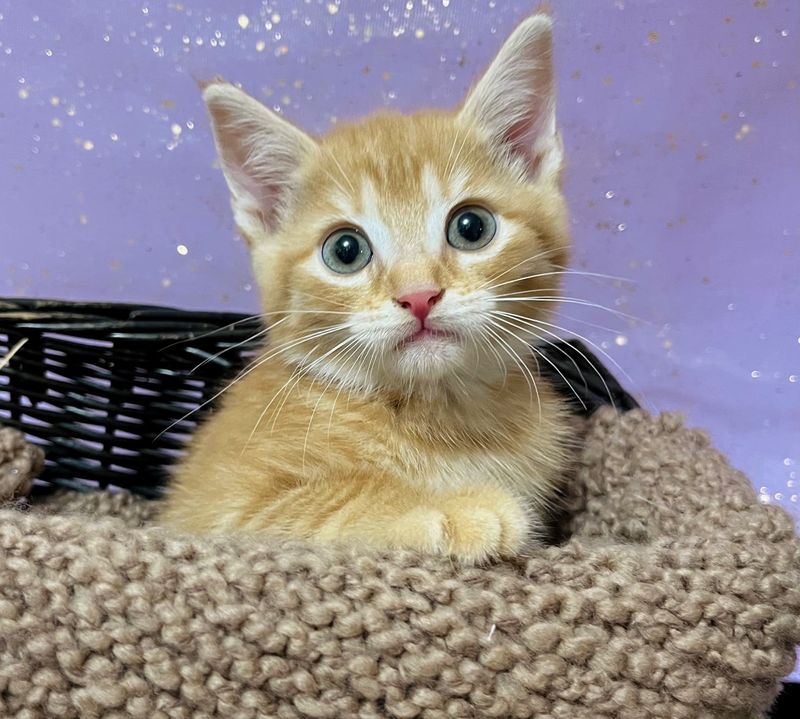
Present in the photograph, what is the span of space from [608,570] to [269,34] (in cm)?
134

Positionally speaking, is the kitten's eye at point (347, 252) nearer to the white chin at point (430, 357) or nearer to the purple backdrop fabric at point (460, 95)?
the white chin at point (430, 357)

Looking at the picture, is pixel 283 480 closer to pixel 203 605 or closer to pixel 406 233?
pixel 203 605

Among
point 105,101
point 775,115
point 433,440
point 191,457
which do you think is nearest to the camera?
point 433,440

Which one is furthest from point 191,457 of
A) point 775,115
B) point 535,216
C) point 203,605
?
point 775,115

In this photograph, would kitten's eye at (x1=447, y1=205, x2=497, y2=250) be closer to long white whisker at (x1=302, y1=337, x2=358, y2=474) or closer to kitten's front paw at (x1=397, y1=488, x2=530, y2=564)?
long white whisker at (x1=302, y1=337, x2=358, y2=474)

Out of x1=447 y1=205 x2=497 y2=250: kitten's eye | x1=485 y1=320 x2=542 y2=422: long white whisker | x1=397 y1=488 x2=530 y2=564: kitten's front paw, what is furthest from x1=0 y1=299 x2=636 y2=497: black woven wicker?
x1=397 y1=488 x2=530 y2=564: kitten's front paw

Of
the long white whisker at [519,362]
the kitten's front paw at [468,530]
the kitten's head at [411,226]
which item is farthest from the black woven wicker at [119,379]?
the kitten's front paw at [468,530]

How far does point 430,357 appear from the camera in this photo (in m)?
0.78

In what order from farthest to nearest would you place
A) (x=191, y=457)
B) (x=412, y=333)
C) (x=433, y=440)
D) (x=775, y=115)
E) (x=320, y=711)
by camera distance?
(x=775, y=115) < (x=191, y=457) < (x=433, y=440) < (x=412, y=333) < (x=320, y=711)

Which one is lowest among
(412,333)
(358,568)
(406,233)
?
(358,568)

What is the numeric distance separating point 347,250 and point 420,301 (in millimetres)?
161

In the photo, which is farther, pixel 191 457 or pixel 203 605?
pixel 191 457

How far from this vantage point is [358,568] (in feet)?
2.12

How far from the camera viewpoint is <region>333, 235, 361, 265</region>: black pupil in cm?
87
